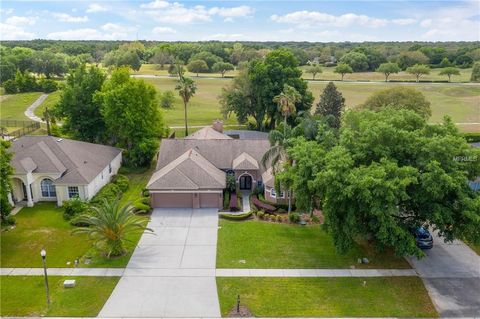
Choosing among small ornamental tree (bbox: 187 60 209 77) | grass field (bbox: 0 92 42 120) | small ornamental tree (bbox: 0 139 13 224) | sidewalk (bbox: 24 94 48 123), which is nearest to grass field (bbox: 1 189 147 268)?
small ornamental tree (bbox: 0 139 13 224)

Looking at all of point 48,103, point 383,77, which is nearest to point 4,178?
point 48,103

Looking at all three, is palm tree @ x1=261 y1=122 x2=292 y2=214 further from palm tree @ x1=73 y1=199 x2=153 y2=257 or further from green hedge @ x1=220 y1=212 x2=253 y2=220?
palm tree @ x1=73 y1=199 x2=153 y2=257

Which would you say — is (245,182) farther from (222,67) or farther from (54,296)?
(222,67)

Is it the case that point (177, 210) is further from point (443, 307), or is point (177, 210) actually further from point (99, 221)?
point (443, 307)

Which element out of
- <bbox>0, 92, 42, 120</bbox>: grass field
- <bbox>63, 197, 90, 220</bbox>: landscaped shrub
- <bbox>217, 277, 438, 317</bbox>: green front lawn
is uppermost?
<bbox>0, 92, 42, 120</bbox>: grass field

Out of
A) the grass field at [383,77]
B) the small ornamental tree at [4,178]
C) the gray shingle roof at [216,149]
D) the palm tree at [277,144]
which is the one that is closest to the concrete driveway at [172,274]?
the palm tree at [277,144]

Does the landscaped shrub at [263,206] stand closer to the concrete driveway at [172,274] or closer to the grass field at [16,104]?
the concrete driveway at [172,274]
